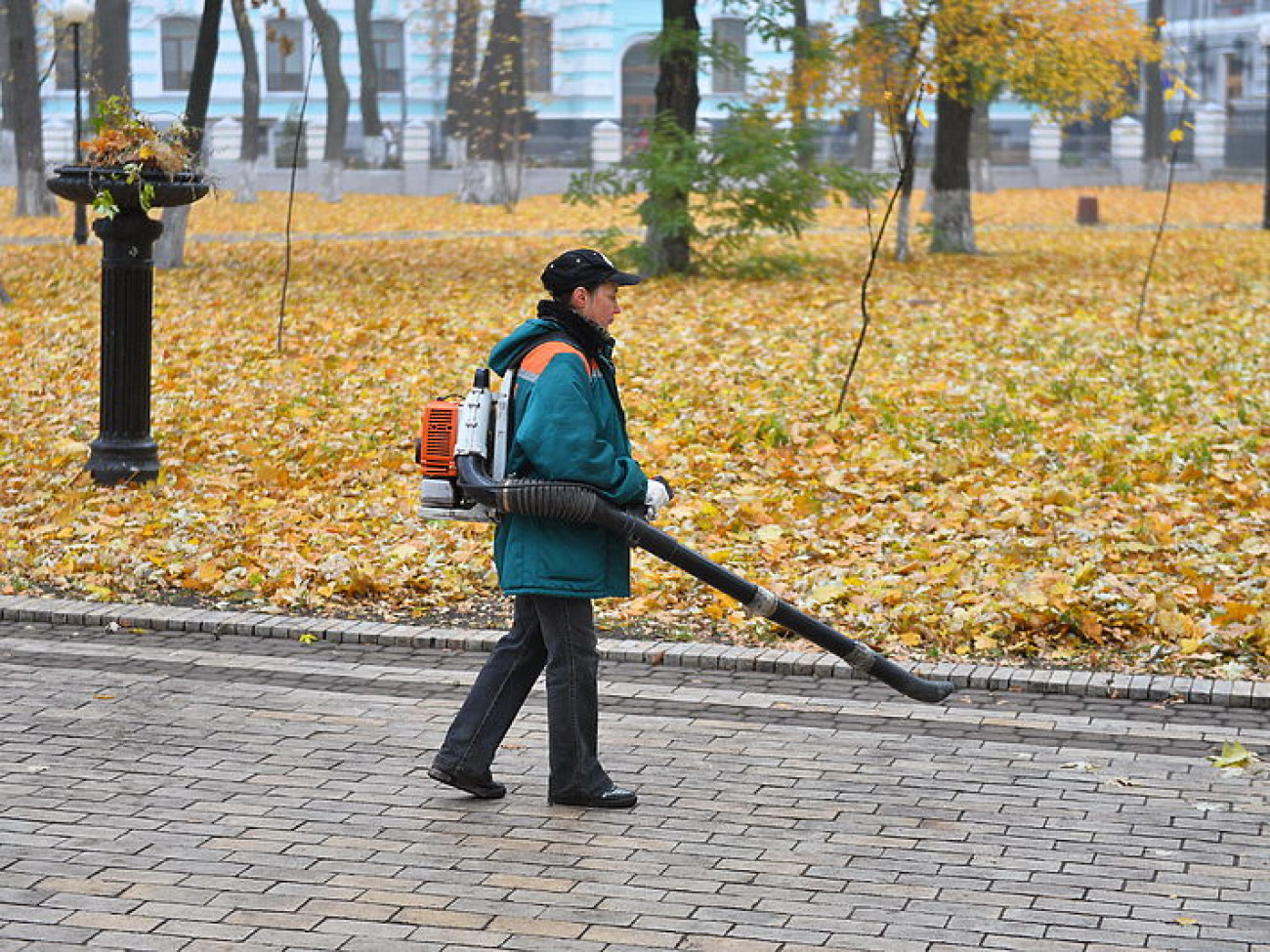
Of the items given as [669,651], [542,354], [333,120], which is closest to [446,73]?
[333,120]

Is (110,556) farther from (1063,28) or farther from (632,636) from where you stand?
(1063,28)

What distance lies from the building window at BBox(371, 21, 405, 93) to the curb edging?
174ft

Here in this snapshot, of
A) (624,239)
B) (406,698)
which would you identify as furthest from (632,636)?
(624,239)

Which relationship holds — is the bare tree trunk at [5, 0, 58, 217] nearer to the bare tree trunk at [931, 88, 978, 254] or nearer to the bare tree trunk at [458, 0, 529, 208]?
the bare tree trunk at [458, 0, 529, 208]

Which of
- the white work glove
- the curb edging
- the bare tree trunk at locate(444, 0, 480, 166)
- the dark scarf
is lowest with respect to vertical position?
the curb edging

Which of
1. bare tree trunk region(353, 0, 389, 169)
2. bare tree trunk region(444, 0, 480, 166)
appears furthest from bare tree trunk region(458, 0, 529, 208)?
bare tree trunk region(353, 0, 389, 169)

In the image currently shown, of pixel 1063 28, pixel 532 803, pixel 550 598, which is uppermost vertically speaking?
pixel 1063 28

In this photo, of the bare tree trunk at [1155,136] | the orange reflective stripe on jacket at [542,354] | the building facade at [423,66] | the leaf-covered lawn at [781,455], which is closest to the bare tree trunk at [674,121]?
the leaf-covered lawn at [781,455]

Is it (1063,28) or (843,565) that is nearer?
(843,565)

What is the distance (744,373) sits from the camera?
1532cm

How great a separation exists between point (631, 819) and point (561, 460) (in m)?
1.08

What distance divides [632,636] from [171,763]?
7.82 ft

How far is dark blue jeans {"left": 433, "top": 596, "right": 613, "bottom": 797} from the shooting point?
590 centimetres

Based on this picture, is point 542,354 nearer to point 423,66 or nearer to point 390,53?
point 423,66
